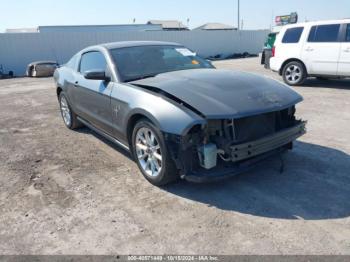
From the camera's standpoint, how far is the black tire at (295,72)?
9797 millimetres

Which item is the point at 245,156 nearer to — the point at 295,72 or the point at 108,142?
the point at 108,142

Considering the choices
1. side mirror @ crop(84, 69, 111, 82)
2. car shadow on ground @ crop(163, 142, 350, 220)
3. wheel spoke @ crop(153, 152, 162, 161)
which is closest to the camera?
car shadow on ground @ crop(163, 142, 350, 220)

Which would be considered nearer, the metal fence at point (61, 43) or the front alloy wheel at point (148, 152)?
the front alloy wheel at point (148, 152)

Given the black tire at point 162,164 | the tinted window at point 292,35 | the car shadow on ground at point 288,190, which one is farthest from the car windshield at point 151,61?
the tinted window at point 292,35

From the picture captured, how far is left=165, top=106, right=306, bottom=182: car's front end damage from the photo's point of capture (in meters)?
3.33

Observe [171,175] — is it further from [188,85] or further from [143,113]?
[188,85]

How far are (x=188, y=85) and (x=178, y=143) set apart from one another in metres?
0.78

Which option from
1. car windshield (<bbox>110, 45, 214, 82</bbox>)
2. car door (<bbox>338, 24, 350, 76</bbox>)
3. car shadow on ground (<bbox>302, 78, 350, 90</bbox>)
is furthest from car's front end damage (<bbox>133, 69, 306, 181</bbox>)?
car shadow on ground (<bbox>302, 78, 350, 90</bbox>)

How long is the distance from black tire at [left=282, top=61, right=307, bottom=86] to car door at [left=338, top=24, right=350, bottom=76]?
1106mm

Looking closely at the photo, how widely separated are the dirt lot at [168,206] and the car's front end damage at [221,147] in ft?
1.02

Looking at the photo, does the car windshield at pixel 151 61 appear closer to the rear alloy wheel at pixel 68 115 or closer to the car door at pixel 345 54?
the rear alloy wheel at pixel 68 115

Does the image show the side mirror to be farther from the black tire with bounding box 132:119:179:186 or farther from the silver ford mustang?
the black tire with bounding box 132:119:179:186

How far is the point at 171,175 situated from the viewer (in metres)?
3.62

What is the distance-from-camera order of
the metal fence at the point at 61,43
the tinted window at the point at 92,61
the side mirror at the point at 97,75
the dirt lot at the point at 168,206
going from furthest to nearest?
the metal fence at the point at 61,43
the tinted window at the point at 92,61
the side mirror at the point at 97,75
the dirt lot at the point at 168,206
